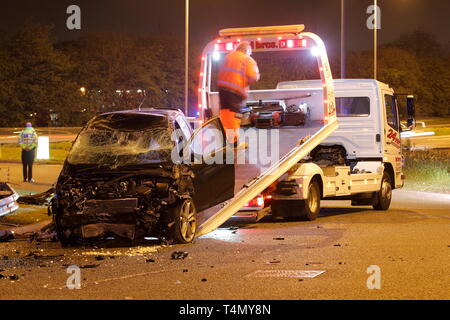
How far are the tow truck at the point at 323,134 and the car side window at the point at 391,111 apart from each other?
2cm

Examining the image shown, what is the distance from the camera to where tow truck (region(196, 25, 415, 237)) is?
50.1 ft

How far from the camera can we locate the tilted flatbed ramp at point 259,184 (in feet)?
42.5

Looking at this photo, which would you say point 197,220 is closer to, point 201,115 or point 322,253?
point 322,253

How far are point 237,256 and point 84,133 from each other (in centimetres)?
345

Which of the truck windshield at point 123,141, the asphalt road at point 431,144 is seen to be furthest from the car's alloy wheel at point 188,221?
the asphalt road at point 431,144

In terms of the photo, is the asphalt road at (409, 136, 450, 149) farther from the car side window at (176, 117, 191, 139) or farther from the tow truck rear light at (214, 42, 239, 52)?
the car side window at (176, 117, 191, 139)

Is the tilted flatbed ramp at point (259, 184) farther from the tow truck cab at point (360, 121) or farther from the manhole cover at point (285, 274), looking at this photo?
the manhole cover at point (285, 274)

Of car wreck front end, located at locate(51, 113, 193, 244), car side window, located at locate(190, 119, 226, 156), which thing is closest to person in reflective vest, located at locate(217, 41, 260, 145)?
car side window, located at locate(190, 119, 226, 156)

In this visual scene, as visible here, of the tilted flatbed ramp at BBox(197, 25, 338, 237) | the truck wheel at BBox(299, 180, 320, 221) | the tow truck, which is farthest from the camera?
the truck wheel at BBox(299, 180, 320, 221)

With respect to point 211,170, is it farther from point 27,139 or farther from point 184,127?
point 27,139

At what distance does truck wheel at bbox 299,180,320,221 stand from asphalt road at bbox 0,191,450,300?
30cm

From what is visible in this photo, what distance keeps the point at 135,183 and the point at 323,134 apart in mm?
4813

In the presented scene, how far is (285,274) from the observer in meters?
9.69
